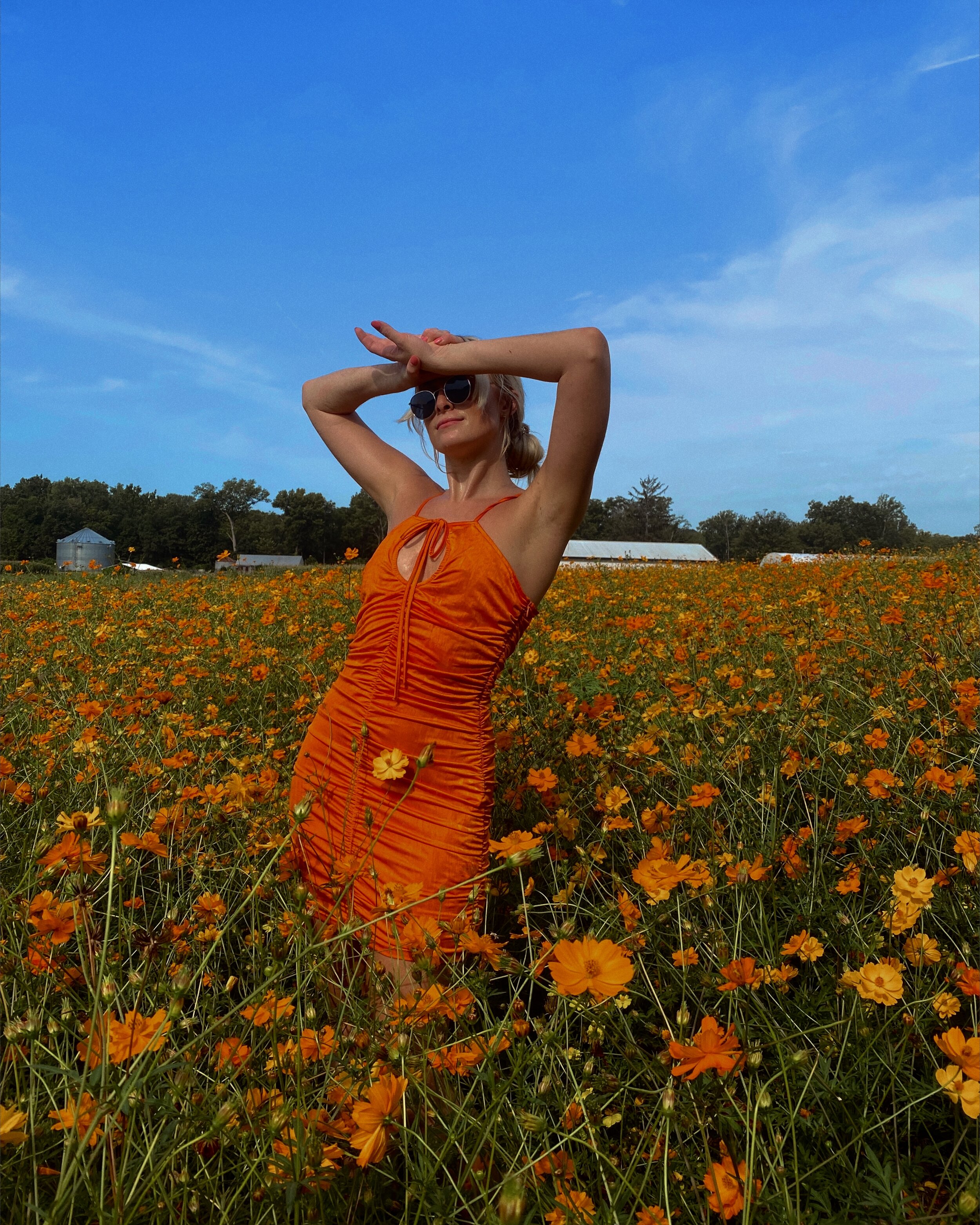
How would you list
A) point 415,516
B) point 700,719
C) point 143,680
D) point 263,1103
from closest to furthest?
point 263,1103, point 700,719, point 415,516, point 143,680

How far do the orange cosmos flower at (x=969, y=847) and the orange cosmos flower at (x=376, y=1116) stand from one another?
892 millimetres

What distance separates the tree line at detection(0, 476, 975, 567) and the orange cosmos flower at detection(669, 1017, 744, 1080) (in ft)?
167

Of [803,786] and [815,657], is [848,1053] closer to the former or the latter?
[803,786]

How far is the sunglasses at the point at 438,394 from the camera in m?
1.88

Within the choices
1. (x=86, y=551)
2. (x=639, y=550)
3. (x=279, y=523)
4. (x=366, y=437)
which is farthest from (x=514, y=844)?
(x=279, y=523)

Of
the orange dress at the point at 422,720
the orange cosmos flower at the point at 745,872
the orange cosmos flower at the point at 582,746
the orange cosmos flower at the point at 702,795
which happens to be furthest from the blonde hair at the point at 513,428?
the orange cosmos flower at the point at 745,872

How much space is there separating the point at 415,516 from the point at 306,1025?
119cm

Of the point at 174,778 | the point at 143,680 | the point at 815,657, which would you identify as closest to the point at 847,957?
the point at 815,657

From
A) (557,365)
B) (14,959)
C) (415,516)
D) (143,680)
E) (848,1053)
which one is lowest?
(848,1053)

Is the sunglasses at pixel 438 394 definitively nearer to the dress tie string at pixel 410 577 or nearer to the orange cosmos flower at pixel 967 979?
the dress tie string at pixel 410 577

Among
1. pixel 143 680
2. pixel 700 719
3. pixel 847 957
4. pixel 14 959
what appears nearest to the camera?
pixel 14 959

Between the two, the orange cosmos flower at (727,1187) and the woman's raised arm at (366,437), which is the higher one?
the woman's raised arm at (366,437)

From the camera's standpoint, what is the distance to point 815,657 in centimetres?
219

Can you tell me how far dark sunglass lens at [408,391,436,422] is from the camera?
6.30 feet
